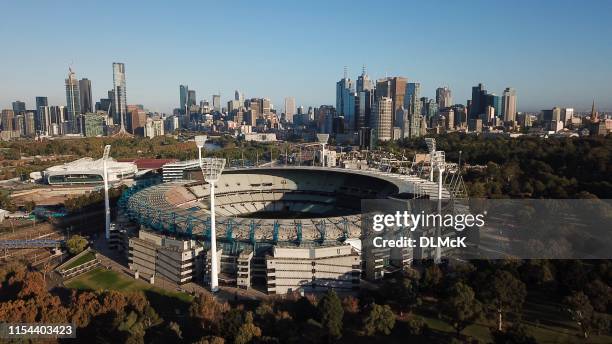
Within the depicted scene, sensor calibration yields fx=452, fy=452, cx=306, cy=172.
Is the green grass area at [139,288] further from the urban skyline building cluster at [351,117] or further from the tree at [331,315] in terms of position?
the urban skyline building cluster at [351,117]

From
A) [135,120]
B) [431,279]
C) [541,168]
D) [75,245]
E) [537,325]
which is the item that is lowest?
[537,325]

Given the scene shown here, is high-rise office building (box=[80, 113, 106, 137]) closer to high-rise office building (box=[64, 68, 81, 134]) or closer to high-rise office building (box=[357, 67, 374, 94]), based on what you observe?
high-rise office building (box=[64, 68, 81, 134])

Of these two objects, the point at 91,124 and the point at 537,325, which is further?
the point at 91,124

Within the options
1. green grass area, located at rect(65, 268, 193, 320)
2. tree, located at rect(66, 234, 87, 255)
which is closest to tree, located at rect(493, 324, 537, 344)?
green grass area, located at rect(65, 268, 193, 320)

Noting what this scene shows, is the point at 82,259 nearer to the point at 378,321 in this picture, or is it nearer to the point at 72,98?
the point at 378,321

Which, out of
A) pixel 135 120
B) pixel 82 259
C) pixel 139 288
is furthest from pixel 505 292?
pixel 135 120

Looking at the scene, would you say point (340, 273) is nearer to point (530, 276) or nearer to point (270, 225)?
point (270, 225)

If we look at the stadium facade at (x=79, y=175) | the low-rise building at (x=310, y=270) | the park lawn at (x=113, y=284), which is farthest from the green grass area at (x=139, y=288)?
the stadium facade at (x=79, y=175)
